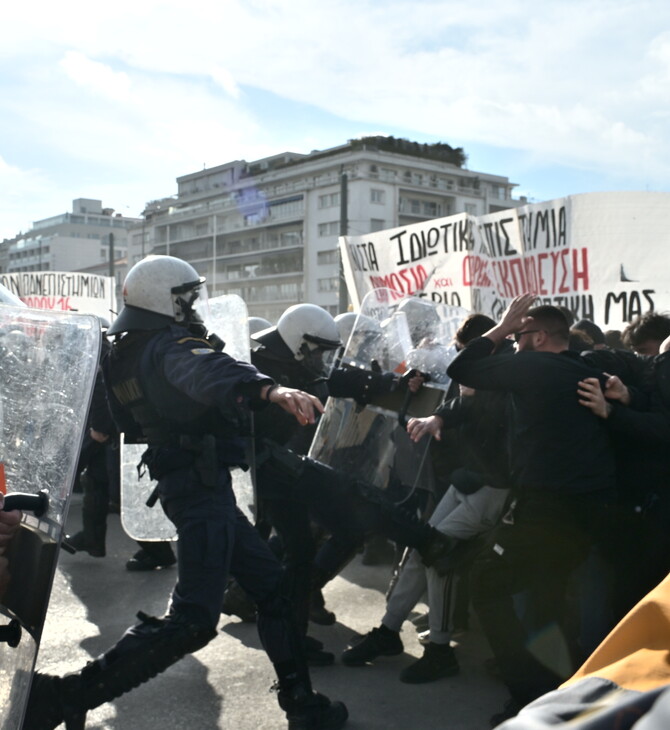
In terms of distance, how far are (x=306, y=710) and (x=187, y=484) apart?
3.20ft

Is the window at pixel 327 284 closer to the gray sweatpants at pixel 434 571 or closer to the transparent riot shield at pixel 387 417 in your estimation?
the transparent riot shield at pixel 387 417

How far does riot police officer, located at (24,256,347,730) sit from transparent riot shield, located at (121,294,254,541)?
636 millimetres

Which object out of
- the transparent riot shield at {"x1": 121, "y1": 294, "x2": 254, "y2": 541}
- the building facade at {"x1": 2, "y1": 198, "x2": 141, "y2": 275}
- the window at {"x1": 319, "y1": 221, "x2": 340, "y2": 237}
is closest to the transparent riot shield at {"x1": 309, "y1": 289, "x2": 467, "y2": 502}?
the transparent riot shield at {"x1": 121, "y1": 294, "x2": 254, "y2": 541}

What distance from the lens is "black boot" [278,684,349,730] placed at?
3.10m

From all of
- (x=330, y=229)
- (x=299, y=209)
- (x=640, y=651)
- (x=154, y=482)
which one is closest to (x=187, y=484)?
(x=154, y=482)

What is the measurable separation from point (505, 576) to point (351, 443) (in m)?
1.28

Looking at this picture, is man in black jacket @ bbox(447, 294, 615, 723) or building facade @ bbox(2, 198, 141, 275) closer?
man in black jacket @ bbox(447, 294, 615, 723)

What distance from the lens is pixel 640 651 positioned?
3.23 ft

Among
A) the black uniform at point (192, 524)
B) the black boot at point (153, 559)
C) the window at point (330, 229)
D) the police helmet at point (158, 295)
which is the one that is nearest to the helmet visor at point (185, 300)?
the police helmet at point (158, 295)

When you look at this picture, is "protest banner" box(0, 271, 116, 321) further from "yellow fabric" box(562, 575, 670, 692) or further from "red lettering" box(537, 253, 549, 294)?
"yellow fabric" box(562, 575, 670, 692)

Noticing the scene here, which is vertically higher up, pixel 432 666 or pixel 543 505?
pixel 543 505

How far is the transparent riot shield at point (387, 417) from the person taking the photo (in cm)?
415

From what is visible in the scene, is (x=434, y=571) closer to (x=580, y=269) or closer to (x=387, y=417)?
(x=387, y=417)

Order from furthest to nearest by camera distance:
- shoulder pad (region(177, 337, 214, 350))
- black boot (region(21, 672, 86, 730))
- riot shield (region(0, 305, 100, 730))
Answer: shoulder pad (region(177, 337, 214, 350)) → black boot (region(21, 672, 86, 730)) → riot shield (region(0, 305, 100, 730))
